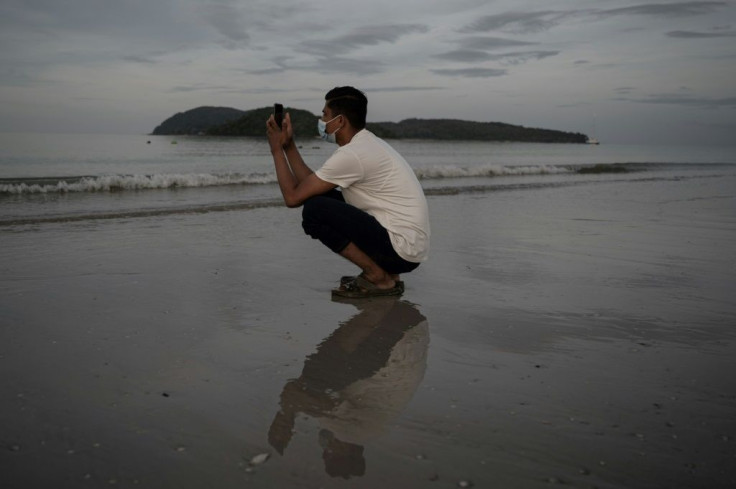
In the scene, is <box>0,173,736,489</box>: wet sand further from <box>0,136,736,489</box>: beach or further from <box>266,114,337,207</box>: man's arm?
<box>266,114,337,207</box>: man's arm

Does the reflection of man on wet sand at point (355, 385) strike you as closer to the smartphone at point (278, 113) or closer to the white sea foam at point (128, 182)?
the smartphone at point (278, 113)

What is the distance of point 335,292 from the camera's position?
15.3ft

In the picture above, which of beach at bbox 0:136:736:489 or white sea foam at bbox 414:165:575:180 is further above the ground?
white sea foam at bbox 414:165:575:180

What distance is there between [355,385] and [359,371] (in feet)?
0.65

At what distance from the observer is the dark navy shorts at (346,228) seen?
4441 mm

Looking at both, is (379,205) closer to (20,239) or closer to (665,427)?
(665,427)

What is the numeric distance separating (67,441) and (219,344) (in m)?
1.22

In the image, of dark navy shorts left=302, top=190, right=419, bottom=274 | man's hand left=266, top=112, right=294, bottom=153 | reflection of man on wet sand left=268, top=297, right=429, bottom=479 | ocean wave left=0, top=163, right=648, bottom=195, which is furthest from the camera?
ocean wave left=0, top=163, right=648, bottom=195

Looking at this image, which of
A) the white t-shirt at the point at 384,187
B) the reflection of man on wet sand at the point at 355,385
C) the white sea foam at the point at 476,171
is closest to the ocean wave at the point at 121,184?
the white sea foam at the point at 476,171

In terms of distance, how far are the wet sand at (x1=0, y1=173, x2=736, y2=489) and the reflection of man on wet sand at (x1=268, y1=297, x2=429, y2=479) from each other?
0.5 inches

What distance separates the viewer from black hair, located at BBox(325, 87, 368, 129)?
4449 mm

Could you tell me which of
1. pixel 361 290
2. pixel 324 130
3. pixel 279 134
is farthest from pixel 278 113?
pixel 361 290

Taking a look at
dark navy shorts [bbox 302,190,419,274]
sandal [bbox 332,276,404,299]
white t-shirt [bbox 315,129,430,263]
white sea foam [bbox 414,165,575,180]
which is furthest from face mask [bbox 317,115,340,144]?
white sea foam [bbox 414,165,575,180]

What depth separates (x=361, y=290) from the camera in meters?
4.61
